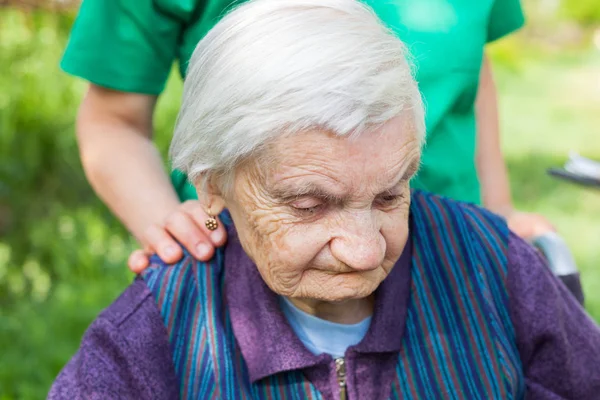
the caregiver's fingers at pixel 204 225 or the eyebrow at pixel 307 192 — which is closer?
the eyebrow at pixel 307 192

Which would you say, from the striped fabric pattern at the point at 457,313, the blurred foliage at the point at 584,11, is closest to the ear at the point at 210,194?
the striped fabric pattern at the point at 457,313

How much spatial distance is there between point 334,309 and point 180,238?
1.30 ft

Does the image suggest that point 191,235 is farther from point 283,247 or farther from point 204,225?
point 283,247

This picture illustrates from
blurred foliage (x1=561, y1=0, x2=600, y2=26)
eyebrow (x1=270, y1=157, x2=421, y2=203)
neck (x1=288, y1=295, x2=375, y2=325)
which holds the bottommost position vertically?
blurred foliage (x1=561, y1=0, x2=600, y2=26)

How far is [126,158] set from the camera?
232 cm

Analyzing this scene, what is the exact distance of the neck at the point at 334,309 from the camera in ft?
6.54

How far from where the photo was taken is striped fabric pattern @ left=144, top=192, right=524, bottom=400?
1.92m

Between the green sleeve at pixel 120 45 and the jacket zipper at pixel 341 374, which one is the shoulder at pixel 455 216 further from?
the green sleeve at pixel 120 45

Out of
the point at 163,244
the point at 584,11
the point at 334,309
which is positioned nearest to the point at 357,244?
the point at 334,309

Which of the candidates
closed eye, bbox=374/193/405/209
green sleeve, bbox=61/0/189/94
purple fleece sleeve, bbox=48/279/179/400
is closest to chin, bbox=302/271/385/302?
closed eye, bbox=374/193/405/209

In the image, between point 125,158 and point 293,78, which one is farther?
point 125,158

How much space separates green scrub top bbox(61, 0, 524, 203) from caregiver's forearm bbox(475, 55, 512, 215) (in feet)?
1.29

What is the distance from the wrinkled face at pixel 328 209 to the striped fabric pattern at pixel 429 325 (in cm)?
20

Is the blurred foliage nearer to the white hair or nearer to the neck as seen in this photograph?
the neck
